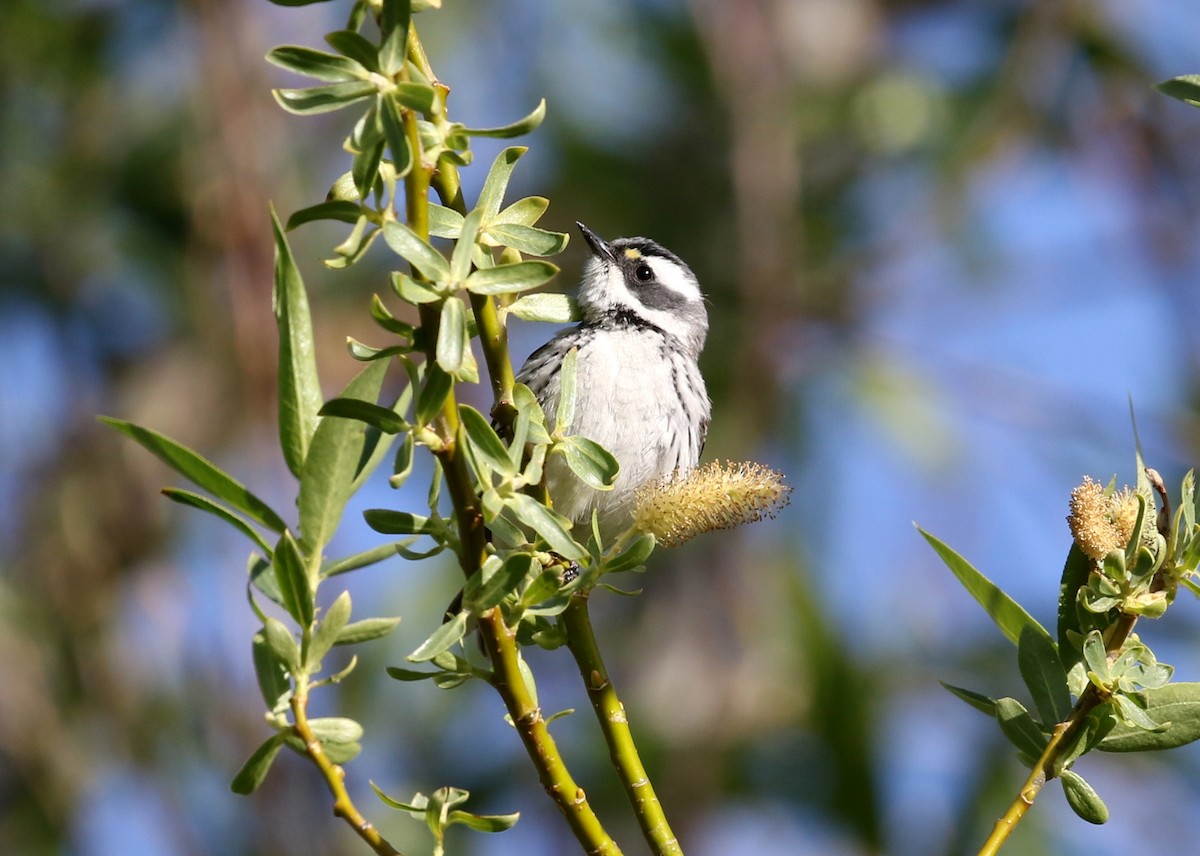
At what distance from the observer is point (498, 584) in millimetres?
1540

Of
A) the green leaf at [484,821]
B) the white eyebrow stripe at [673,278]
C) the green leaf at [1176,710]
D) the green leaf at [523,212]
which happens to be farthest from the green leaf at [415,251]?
the white eyebrow stripe at [673,278]

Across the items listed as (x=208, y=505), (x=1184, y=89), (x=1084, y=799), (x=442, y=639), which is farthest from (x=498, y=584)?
(x=1184, y=89)

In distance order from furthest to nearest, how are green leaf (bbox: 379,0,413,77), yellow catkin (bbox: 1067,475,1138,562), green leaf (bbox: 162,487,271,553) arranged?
yellow catkin (bbox: 1067,475,1138,562) → green leaf (bbox: 162,487,271,553) → green leaf (bbox: 379,0,413,77)

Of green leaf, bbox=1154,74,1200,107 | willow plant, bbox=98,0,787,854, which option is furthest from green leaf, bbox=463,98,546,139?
green leaf, bbox=1154,74,1200,107

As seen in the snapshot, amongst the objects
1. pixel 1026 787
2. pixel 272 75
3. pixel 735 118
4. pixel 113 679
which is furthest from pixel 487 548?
pixel 272 75

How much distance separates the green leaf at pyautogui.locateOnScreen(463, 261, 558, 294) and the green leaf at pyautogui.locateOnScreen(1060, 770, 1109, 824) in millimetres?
881

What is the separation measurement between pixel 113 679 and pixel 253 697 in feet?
7.99

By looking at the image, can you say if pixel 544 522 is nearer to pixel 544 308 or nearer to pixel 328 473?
pixel 328 473

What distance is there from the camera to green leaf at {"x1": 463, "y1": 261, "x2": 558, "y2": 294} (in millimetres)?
1549

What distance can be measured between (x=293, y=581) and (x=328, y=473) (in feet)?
0.44

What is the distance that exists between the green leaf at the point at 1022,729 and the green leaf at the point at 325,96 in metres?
1.06

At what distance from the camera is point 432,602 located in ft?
27.2

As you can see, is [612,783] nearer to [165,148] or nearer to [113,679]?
[113,679]

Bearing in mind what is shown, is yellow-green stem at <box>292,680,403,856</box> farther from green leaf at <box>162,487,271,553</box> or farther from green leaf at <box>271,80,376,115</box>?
green leaf at <box>271,80,376,115</box>
